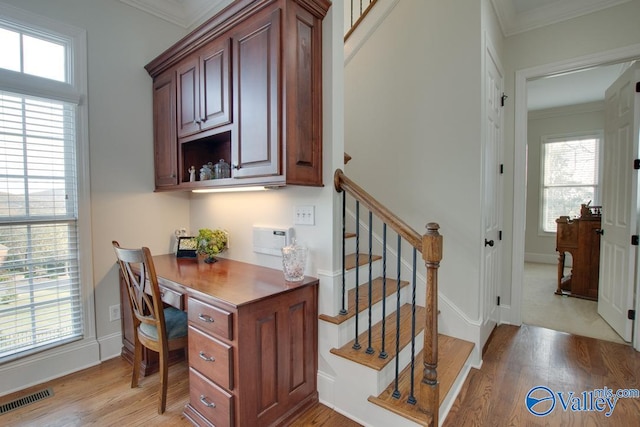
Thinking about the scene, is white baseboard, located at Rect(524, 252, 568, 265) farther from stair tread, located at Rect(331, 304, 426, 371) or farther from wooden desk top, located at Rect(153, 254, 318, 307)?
wooden desk top, located at Rect(153, 254, 318, 307)

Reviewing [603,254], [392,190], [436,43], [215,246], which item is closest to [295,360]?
[215,246]

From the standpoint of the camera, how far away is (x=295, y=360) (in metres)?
1.78

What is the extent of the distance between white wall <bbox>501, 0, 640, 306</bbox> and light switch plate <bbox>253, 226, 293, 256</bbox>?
2.34 metres

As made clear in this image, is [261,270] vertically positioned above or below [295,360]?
above

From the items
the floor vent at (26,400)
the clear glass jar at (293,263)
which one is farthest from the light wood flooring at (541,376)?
the floor vent at (26,400)

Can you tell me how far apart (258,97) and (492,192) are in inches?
81.9

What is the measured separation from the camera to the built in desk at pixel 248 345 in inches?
59.1

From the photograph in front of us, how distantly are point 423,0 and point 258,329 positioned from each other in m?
2.73

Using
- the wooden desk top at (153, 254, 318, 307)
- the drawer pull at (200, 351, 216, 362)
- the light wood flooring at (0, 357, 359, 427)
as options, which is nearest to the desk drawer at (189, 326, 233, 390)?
the drawer pull at (200, 351, 216, 362)

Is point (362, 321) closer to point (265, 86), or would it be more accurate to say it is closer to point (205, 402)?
point (205, 402)

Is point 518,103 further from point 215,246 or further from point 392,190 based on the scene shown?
point 215,246

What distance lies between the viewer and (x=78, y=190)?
7.56ft

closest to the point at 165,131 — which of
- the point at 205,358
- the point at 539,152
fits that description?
the point at 205,358

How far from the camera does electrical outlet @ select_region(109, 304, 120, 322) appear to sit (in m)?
2.50
